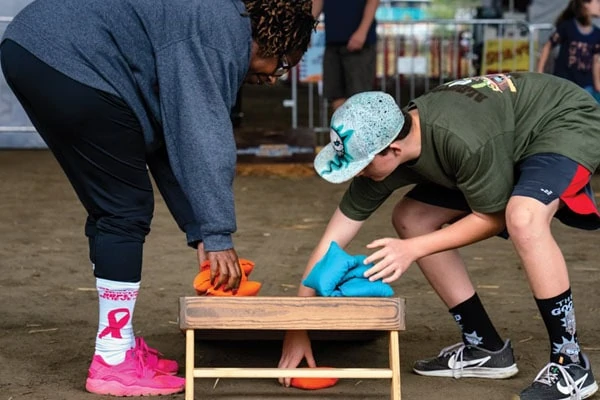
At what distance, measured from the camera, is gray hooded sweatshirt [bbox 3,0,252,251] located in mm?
3479

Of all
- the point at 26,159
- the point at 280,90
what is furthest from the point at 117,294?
the point at 280,90

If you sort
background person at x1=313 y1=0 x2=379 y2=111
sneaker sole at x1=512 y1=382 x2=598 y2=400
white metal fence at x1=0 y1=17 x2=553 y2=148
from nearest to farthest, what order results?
sneaker sole at x1=512 y1=382 x2=598 y2=400
background person at x1=313 y1=0 x2=379 y2=111
white metal fence at x1=0 y1=17 x2=553 y2=148

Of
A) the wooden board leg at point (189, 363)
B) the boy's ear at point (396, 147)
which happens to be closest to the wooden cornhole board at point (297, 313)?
the wooden board leg at point (189, 363)

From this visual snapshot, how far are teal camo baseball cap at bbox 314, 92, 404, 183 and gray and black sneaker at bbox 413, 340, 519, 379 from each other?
36.2 inches

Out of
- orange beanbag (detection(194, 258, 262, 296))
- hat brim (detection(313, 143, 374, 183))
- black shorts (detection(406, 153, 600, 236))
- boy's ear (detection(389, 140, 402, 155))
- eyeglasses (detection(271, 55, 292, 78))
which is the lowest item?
orange beanbag (detection(194, 258, 262, 296))

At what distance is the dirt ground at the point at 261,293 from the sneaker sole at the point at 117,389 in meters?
0.04

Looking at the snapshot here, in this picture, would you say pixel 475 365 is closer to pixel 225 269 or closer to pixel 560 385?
pixel 560 385

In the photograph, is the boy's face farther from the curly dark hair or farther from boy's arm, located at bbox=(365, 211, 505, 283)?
the curly dark hair

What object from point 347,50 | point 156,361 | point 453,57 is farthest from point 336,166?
point 453,57

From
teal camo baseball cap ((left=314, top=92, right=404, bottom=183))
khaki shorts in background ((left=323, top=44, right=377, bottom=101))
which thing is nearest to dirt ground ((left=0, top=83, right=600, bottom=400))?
teal camo baseball cap ((left=314, top=92, right=404, bottom=183))

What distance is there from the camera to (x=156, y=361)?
162 inches

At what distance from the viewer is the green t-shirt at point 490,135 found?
3637 mm

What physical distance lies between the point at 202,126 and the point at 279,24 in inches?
15.7

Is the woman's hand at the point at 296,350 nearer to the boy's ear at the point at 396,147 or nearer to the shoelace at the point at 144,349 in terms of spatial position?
the shoelace at the point at 144,349
